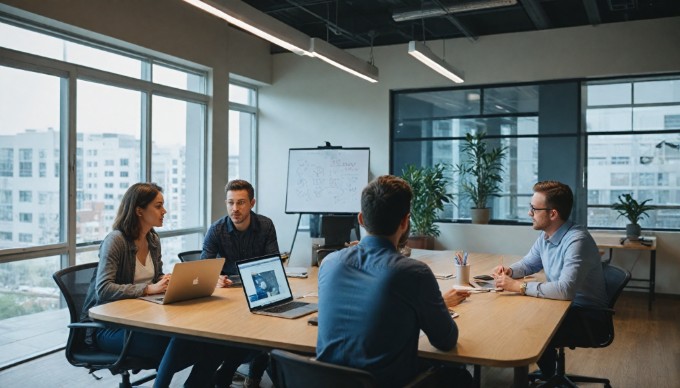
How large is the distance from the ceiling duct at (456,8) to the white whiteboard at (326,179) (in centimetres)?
178

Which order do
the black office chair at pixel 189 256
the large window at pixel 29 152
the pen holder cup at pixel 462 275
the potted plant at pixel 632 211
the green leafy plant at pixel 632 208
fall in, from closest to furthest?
1. the pen holder cup at pixel 462 275
2. the black office chair at pixel 189 256
3. the large window at pixel 29 152
4. the potted plant at pixel 632 211
5. the green leafy plant at pixel 632 208

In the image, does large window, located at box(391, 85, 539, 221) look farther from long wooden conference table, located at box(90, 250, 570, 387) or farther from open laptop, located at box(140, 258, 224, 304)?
open laptop, located at box(140, 258, 224, 304)

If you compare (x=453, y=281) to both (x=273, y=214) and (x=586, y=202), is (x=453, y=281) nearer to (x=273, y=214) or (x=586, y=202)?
(x=586, y=202)

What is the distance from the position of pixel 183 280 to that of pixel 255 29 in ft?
6.80

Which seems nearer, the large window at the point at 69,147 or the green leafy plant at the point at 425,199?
the large window at the point at 69,147

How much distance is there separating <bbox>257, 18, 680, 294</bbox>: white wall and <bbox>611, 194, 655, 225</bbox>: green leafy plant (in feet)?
1.24

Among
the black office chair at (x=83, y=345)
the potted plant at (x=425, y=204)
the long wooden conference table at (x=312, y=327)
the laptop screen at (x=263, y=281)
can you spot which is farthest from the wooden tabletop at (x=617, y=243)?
the black office chair at (x=83, y=345)

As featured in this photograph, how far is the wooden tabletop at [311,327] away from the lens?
2.06 metres

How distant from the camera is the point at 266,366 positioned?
3629 mm

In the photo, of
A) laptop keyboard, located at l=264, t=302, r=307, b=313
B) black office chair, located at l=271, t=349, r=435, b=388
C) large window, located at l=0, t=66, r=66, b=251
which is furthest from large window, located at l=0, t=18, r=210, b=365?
black office chair, located at l=271, t=349, r=435, b=388

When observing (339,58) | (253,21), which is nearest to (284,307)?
(253,21)

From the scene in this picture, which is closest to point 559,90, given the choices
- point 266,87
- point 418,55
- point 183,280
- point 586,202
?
point 586,202

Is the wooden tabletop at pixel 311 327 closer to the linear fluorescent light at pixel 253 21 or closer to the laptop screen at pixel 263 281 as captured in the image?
the laptop screen at pixel 263 281

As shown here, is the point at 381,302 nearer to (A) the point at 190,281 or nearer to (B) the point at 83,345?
(A) the point at 190,281
